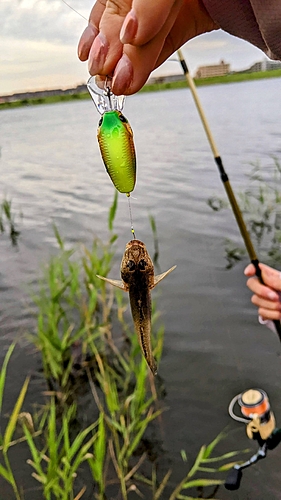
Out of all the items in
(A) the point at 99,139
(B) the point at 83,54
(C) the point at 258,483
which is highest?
(B) the point at 83,54

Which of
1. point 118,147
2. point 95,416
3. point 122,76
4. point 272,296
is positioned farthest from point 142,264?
point 95,416

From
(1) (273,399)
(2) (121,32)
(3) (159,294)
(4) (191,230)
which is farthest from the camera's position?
(4) (191,230)

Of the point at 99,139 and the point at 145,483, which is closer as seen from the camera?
the point at 99,139

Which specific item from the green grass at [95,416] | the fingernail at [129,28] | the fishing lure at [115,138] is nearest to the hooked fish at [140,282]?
the fishing lure at [115,138]

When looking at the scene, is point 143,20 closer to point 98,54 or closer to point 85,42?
point 98,54

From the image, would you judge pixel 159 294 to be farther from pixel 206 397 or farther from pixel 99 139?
pixel 99 139

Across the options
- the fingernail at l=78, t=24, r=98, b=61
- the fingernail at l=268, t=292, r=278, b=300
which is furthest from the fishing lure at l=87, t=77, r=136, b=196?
the fingernail at l=268, t=292, r=278, b=300

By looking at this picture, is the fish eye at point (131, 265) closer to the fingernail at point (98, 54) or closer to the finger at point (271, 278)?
the fingernail at point (98, 54)

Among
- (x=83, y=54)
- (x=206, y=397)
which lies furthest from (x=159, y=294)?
(x=83, y=54)

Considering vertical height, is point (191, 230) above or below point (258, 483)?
above
